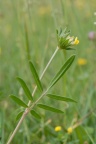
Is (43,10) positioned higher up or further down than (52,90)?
→ further down

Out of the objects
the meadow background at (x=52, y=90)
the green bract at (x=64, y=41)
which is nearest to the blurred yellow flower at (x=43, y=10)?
the meadow background at (x=52, y=90)

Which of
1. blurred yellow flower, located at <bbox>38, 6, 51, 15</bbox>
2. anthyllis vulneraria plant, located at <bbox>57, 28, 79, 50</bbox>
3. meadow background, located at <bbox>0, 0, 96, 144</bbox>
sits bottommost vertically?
blurred yellow flower, located at <bbox>38, 6, 51, 15</bbox>

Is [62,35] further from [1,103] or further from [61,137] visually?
[1,103]

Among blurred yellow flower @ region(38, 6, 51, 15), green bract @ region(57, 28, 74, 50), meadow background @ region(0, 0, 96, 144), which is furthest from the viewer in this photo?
blurred yellow flower @ region(38, 6, 51, 15)

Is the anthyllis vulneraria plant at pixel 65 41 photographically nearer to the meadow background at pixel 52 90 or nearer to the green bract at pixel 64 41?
the green bract at pixel 64 41

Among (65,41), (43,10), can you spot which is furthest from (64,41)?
(43,10)

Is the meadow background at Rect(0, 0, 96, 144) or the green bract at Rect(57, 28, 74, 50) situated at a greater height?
the green bract at Rect(57, 28, 74, 50)

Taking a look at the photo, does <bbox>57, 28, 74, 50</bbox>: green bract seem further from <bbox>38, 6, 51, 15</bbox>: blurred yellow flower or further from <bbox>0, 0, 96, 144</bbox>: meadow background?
<bbox>38, 6, 51, 15</bbox>: blurred yellow flower

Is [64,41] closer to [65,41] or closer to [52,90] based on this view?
[65,41]

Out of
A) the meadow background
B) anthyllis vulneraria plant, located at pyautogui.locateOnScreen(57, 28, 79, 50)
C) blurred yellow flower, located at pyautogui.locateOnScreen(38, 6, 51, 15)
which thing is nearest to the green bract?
anthyllis vulneraria plant, located at pyautogui.locateOnScreen(57, 28, 79, 50)

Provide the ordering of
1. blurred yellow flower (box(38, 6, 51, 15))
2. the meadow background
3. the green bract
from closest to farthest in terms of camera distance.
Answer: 1. the green bract
2. the meadow background
3. blurred yellow flower (box(38, 6, 51, 15))

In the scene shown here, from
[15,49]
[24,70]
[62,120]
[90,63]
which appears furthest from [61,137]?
[15,49]
